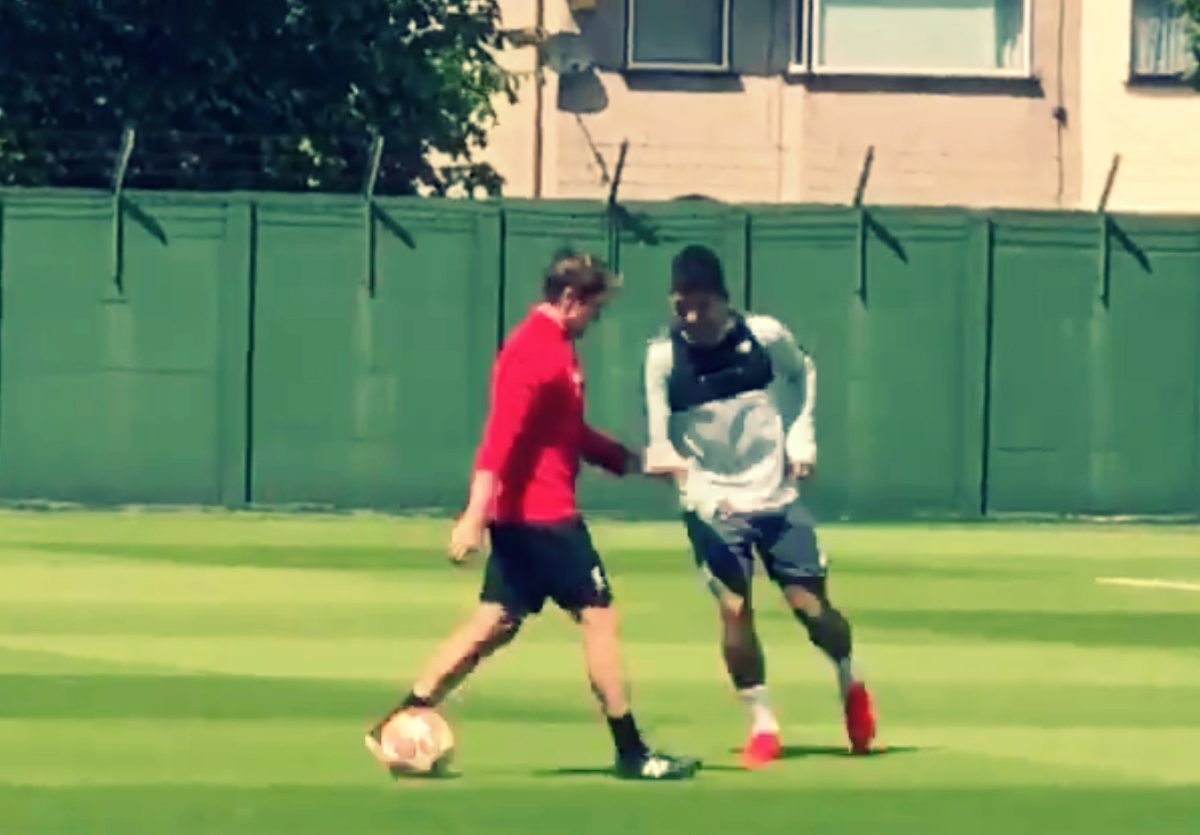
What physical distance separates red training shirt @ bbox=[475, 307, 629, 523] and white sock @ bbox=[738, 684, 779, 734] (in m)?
1.23

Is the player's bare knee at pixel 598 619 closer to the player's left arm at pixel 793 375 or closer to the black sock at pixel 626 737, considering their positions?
the black sock at pixel 626 737

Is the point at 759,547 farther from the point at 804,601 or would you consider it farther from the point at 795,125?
the point at 795,125

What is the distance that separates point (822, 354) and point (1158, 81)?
10.4 metres

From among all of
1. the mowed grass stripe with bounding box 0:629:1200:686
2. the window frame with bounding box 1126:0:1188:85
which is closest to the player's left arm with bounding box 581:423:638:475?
the mowed grass stripe with bounding box 0:629:1200:686

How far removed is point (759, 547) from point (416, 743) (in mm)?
1743

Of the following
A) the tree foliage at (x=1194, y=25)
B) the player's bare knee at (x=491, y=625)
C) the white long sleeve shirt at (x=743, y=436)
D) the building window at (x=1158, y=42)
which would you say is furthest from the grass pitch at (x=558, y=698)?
the building window at (x=1158, y=42)

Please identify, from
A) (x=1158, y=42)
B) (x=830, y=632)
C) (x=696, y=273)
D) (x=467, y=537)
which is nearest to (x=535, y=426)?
(x=467, y=537)

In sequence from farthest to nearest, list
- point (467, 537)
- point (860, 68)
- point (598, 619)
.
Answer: point (860, 68), point (598, 619), point (467, 537)

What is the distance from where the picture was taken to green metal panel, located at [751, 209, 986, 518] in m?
28.8

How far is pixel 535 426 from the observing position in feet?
37.6

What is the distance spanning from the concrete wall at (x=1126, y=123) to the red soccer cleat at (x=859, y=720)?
2567cm

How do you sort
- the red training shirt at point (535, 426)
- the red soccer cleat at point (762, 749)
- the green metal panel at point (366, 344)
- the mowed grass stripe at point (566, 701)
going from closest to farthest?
the red training shirt at point (535, 426) → the red soccer cleat at point (762, 749) → the mowed grass stripe at point (566, 701) → the green metal panel at point (366, 344)

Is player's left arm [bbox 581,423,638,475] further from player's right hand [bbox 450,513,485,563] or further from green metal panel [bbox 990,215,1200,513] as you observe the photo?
green metal panel [bbox 990,215,1200,513]

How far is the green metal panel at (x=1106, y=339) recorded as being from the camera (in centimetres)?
2903
